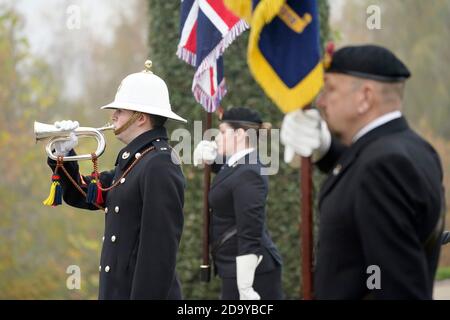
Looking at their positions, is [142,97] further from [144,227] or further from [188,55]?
[188,55]

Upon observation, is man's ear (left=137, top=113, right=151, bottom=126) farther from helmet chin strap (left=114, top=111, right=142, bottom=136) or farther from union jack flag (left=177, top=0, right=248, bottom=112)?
→ union jack flag (left=177, top=0, right=248, bottom=112)

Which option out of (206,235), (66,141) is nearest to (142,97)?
(66,141)

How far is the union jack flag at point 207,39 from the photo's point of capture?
6098mm

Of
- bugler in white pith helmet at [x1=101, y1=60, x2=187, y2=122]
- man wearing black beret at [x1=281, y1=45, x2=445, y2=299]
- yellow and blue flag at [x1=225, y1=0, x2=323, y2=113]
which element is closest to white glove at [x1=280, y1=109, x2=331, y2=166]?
man wearing black beret at [x1=281, y1=45, x2=445, y2=299]

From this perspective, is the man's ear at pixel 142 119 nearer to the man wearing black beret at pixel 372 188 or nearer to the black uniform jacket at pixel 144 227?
the black uniform jacket at pixel 144 227

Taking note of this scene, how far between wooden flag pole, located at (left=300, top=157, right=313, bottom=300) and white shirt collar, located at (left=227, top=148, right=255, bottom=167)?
2.97 meters

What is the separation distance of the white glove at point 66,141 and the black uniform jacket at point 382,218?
82.5 inches

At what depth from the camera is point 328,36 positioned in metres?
9.02

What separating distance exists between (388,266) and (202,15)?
3647 mm

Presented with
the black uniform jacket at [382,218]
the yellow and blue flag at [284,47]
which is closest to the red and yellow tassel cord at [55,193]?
the yellow and blue flag at [284,47]

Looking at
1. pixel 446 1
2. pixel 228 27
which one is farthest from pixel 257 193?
pixel 446 1

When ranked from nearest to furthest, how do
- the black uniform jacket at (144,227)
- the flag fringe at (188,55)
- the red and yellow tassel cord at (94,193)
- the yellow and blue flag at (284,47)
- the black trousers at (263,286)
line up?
the yellow and blue flag at (284,47)
the black uniform jacket at (144,227)
the red and yellow tassel cord at (94,193)
the black trousers at (263,286)
the flag fringe at (188,55)

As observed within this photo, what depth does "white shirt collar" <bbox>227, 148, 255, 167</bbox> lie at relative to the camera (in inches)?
255
